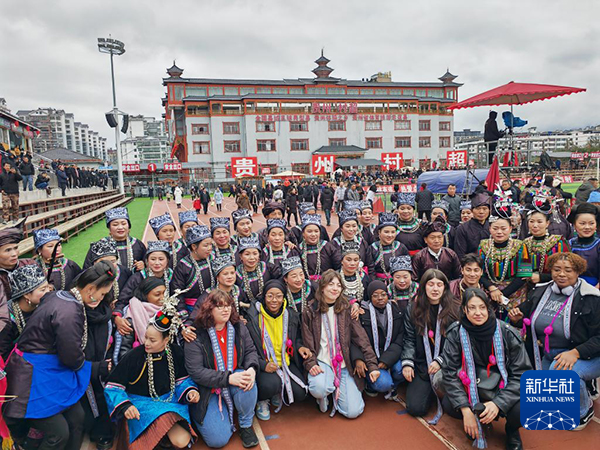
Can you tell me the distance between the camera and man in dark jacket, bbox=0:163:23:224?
39.3 ft

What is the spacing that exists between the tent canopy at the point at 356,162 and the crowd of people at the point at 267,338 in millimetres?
43867

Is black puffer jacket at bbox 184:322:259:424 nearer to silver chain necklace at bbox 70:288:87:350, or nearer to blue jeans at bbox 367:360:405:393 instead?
silver chain necklace at bbox 70:288:87:350

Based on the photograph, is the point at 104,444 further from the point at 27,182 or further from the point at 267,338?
the point at 27,182

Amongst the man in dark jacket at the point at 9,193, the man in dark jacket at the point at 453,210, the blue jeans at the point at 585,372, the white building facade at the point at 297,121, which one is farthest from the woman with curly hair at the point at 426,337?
the white building facade at the point at 297,121

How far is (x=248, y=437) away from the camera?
3686 mm

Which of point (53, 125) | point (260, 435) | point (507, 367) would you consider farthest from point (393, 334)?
point (53, 125)

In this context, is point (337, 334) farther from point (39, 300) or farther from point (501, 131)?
point (501, 131)

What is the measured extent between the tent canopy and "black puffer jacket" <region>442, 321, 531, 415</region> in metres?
45.0

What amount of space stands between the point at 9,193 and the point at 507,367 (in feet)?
45.3

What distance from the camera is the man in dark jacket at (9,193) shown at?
39.3 ft

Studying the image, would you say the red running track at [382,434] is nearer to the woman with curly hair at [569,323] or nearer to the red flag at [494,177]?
the woman with curly hair at [569,323]

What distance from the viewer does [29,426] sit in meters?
3.36

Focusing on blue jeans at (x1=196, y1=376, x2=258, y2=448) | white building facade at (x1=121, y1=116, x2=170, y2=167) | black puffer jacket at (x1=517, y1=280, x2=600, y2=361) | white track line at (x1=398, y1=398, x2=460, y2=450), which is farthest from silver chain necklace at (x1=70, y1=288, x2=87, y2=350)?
white building facade at (x1=121, y1=116, x2=170, y2=167)

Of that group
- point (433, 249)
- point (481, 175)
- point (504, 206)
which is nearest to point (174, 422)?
point (433, 249)
